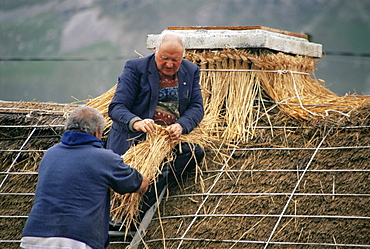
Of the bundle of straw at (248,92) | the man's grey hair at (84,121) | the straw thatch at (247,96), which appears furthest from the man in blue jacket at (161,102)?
the man's grey hair at (84,121)

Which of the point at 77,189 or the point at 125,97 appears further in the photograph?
the point at 125,97

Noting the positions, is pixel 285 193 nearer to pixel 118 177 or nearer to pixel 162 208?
pixel 162 208

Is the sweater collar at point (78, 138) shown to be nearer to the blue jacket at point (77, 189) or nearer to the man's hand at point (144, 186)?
the blue jacket at point (77, 189)

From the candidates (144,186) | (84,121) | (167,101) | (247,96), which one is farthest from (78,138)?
(247,96)

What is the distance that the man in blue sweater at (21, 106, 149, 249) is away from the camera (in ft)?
9.14

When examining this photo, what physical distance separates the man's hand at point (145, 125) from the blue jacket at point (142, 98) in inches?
4.4

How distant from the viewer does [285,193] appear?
11.2 ft

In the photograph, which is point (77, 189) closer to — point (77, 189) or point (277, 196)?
point (77, 189)

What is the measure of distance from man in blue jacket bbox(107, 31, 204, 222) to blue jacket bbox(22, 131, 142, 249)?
55 cm

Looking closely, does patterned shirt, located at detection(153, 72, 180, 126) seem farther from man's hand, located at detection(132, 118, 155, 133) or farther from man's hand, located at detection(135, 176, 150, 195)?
man's hand, located at detection(135, 176, 150, 195)

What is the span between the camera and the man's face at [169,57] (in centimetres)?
354

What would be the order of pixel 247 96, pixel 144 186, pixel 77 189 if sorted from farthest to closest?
pixel 247 96, pixel 144 186, pixel 77 189

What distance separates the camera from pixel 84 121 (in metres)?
2.96

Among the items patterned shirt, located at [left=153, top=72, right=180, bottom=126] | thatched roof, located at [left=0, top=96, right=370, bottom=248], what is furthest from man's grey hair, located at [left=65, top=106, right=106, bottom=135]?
thatched roof, located at [left=0, top=96, right=370, bottom=248]
